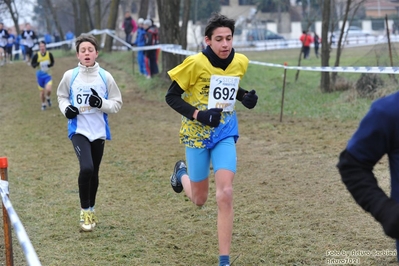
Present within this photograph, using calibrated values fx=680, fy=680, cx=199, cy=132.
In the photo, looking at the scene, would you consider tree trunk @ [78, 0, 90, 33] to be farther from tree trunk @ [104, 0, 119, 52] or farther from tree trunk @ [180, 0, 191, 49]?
tree trunk @ [180, 0, 191, 49]

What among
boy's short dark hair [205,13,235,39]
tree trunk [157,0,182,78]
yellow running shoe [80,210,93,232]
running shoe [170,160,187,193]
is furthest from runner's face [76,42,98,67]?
tree trunk [157,0,182,78]

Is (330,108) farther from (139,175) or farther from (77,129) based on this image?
(77,129)

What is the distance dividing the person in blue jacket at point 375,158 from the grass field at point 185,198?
2887mm

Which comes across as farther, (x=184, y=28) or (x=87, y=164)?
(x=184, y=28)

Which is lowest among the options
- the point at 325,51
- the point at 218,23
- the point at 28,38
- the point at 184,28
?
the point at 28,38

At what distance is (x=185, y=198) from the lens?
8398 millimetres

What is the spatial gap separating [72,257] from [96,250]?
277 mm

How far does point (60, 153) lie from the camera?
12.1 meters

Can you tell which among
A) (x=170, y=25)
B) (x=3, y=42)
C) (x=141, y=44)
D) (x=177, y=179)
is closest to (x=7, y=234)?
(x=177, y=179)

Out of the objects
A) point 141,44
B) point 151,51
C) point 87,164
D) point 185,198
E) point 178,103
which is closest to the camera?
point 178,103

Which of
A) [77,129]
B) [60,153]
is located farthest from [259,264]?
[60,153]

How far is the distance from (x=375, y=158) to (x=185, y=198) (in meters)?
5.65

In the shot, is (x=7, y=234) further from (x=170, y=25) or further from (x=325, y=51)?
(x=170, y=25)

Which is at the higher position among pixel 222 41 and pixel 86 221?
pixel 222 41
